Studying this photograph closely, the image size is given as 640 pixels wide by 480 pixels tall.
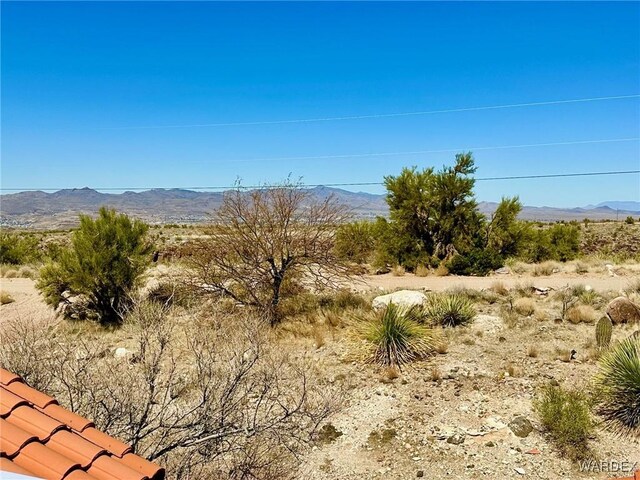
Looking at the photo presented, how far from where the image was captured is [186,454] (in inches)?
237

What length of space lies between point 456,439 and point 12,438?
681 centimetres

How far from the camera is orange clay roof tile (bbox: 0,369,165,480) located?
2525mm

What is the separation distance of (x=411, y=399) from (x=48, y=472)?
759 centimetres

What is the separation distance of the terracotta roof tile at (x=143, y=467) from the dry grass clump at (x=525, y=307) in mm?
13646

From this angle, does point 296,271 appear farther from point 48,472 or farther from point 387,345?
point 48,472

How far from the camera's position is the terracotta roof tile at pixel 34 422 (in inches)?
113

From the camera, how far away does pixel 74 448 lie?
2.83m

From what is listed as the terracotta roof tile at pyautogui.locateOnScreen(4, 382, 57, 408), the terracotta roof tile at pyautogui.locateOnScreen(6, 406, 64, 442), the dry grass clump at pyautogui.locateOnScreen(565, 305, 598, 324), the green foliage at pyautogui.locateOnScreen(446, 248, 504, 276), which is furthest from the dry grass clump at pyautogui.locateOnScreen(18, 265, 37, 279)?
the dry grass clump at pyautogui.locateOnScreen(565, 305, 598, 324)

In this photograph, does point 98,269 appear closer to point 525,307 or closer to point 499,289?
point 525,307

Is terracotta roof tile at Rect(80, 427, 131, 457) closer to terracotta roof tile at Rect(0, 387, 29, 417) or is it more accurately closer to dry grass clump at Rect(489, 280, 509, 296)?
terracotta roof tile at Rect(0, 387, 29, 417)

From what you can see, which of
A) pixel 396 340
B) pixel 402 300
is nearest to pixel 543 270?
pixel 402 300

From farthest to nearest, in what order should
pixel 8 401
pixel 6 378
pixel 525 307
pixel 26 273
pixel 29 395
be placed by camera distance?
pixel 26 273 < pixel 525 307 < pixel 6 378 < pixel 29 395 < pixel 8 401

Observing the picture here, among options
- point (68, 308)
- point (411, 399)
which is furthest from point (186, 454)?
point (68, 308)

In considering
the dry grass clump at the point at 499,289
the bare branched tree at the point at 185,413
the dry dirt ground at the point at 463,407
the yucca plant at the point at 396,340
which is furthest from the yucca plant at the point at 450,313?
the bare branched tree at the point at 185,413
